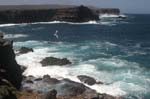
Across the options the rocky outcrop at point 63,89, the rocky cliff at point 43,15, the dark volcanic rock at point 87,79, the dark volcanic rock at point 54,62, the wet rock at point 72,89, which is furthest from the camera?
the rocky cliff at point 43,15

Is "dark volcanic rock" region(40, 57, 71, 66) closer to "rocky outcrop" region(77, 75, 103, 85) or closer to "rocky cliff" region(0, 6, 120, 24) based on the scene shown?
"rocky outcrop" region(77, 75, 103, 85)

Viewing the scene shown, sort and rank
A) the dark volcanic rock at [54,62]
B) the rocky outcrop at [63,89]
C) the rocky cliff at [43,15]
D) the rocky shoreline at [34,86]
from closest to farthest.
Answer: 1. the rocky shoreline at [34,86]
2. the rocky outcrop at [63,89]
3. the dark volcanic rock at [54,62]
4. the rocky cliff at [43,15]

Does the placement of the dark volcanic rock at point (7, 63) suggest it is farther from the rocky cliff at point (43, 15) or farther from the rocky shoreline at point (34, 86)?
the rocky cliff at point (43, 15)

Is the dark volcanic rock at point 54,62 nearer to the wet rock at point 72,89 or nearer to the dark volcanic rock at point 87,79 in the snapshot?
the dark volcanic rock at point 87,79

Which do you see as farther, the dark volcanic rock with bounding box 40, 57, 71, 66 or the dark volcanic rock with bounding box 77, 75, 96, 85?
the dark volcanic rock with bounding box 40, 57, 71, 66

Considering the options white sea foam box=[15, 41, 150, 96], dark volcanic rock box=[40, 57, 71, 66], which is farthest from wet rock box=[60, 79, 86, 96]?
dark volcanic rock box=[40, 57, 71, 66]

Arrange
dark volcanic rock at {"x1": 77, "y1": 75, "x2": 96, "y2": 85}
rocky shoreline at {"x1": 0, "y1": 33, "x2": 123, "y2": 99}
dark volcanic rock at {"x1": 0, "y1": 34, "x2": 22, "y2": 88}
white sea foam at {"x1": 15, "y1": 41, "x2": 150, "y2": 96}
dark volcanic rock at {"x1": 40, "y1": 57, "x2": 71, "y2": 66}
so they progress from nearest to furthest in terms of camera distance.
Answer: rocky shoreline at {"x1": 0, "y1": 33, "x2": 123, "y2": 99}
dark volcanic rock at {"x1": 0, "y1": 34, "x2": 22, "y2": 88}
white sea foam at {"x1": 15, "y1": 41, "x2": 150, "y2": 96}
dark volcanic rock at {"x1": 77, "y1": 75, "x2": 96, "y2": 85}
dark volcanic rock at {"x1": 40, "y1": 57, "x2": 71, "y2": 66}

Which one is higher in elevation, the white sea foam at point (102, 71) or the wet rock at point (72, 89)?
the wet rock at point (72, 89)

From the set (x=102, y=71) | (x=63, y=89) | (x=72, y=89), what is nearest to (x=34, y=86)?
(x=63, y=89)

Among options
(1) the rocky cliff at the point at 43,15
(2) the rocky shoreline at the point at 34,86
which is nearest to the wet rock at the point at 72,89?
(2) the rocky shoreline at the point at 34,86

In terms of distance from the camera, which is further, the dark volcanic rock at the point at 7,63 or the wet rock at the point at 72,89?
the wet rock at the point at 72,89

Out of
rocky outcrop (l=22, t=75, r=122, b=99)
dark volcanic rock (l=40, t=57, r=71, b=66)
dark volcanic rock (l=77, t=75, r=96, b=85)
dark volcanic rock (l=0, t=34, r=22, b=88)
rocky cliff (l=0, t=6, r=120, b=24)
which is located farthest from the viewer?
rocky cliff (l=0, t=6, r=120, b=24)

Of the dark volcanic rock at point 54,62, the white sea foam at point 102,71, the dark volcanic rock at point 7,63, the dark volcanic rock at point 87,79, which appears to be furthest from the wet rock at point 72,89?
the dark volcanic rock at point 54,62

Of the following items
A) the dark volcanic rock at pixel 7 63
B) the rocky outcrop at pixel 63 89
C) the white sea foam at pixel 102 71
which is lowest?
the white sea foam at pixel 102 71
